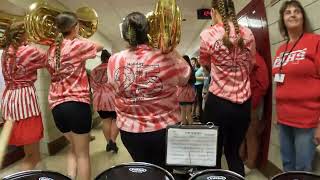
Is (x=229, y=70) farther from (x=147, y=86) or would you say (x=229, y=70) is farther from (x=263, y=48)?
(x=263, y=48)

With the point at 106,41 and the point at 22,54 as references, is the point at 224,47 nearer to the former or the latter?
the point at 22,54

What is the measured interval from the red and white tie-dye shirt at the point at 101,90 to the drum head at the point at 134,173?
286cm

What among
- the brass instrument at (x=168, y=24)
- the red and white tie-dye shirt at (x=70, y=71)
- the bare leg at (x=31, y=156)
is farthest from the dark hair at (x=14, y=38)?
the brass instrument at (x=168, y=24)

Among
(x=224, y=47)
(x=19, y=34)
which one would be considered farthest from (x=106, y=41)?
(x=224, y=47)

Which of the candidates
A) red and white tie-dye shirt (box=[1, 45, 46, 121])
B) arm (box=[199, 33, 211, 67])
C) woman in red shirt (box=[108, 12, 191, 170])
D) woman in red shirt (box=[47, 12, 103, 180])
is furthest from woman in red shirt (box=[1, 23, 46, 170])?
arm (box=[199, 33, 211, 67])

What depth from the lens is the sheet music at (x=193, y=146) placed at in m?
1.39

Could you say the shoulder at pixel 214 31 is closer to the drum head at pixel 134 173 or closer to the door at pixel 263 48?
the door at pixel 263 48

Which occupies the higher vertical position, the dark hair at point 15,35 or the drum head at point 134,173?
the dark hair at point 15,35

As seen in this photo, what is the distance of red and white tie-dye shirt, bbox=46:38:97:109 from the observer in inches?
87.2

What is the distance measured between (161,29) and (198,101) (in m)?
4.72

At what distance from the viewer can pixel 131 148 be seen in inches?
67.4

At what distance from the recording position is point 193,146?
141 centimetres

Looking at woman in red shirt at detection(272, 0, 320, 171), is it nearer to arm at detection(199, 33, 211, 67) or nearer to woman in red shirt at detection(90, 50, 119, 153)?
arm at detection(199, 33, 211, 67)

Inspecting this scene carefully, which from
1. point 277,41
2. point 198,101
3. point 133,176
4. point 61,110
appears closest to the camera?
point 133,176
